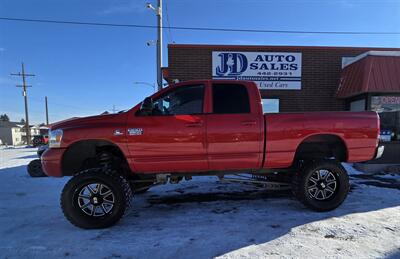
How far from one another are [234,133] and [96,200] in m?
2.41

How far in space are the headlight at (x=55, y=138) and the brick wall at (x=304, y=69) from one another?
23.2 feet

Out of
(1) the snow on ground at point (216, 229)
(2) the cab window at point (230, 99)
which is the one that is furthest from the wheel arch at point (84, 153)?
(2) the cab window at point (230, 99)

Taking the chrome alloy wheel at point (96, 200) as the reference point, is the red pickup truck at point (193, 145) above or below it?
above

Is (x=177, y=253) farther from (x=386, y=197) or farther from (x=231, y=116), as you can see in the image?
(x=386, y=197)

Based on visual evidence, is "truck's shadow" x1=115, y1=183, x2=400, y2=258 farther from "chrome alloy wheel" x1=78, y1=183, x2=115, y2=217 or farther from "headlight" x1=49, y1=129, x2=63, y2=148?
"headlight" x1=49, y1=129, x2=63, y2=148

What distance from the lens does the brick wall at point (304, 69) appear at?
11609 millimetres

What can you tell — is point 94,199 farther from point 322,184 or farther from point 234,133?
point 322,184

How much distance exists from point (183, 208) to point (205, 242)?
163cm

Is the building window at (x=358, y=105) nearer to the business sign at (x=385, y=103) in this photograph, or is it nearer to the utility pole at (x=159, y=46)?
the business sign at (x=385, y=103)

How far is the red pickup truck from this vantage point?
4.84 metres

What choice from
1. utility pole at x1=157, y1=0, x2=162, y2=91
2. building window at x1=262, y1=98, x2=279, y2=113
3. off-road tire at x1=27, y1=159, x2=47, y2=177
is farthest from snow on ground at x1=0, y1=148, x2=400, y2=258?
utility pole at x1=157, y1=0, x2=162, y2=91

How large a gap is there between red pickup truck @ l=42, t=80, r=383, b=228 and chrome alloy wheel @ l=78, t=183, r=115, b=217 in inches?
0.6

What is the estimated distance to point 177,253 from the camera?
377 cm

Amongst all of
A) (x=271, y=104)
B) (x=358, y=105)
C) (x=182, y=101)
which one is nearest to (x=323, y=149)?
(x=182, y=101)
